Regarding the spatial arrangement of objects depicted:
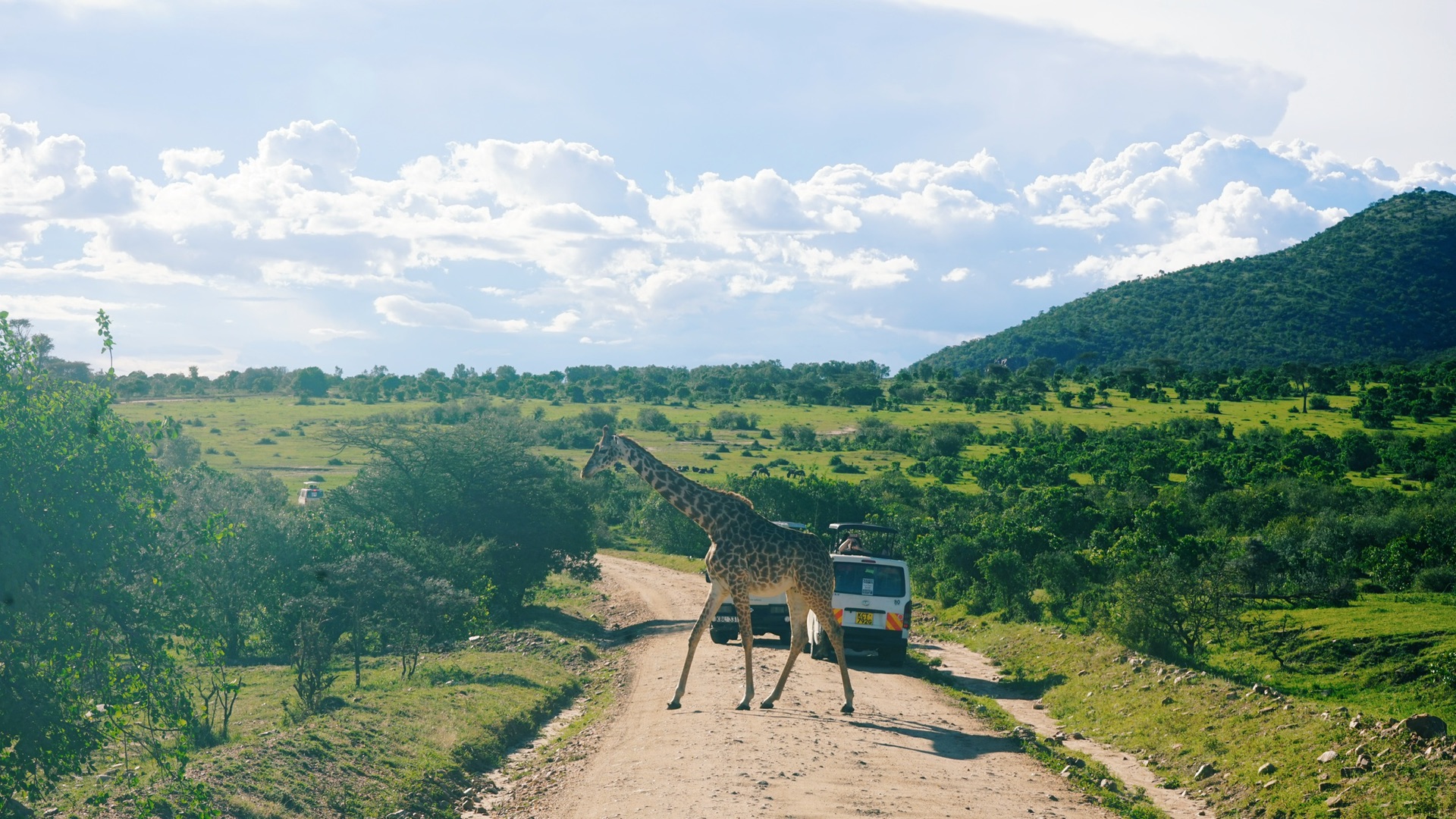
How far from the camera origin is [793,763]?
12.6 metres

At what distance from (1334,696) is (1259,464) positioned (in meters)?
37.8

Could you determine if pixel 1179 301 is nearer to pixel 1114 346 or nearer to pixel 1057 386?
pixel 1114 346

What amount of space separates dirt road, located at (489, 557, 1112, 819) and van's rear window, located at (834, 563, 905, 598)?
2.03 metres

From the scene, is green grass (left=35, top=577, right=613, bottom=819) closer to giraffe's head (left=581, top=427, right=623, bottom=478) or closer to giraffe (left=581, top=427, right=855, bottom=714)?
giraffe (left=581, top=427, right=855, bottom=714)

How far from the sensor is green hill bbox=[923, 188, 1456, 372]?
105 meters

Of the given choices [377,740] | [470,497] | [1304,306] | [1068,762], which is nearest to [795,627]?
[1068,762]

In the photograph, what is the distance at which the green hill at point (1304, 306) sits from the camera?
346ft

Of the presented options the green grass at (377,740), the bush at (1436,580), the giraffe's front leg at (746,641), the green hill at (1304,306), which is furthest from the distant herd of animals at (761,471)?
the green hill at (1304,306)

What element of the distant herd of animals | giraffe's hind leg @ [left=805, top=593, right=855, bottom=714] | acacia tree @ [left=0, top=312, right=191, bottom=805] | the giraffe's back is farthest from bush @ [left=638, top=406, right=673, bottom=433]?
acacia tree @ [left=0, top=312, right=191, bottom=805]

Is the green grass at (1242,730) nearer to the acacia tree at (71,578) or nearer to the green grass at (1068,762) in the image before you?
the green grass at (1068,762)

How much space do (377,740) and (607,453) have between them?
17.0 feet

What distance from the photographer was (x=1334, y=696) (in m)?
16.2

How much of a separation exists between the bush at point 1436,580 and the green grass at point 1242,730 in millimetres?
5050

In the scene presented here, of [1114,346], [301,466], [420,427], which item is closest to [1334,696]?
[420,427]
